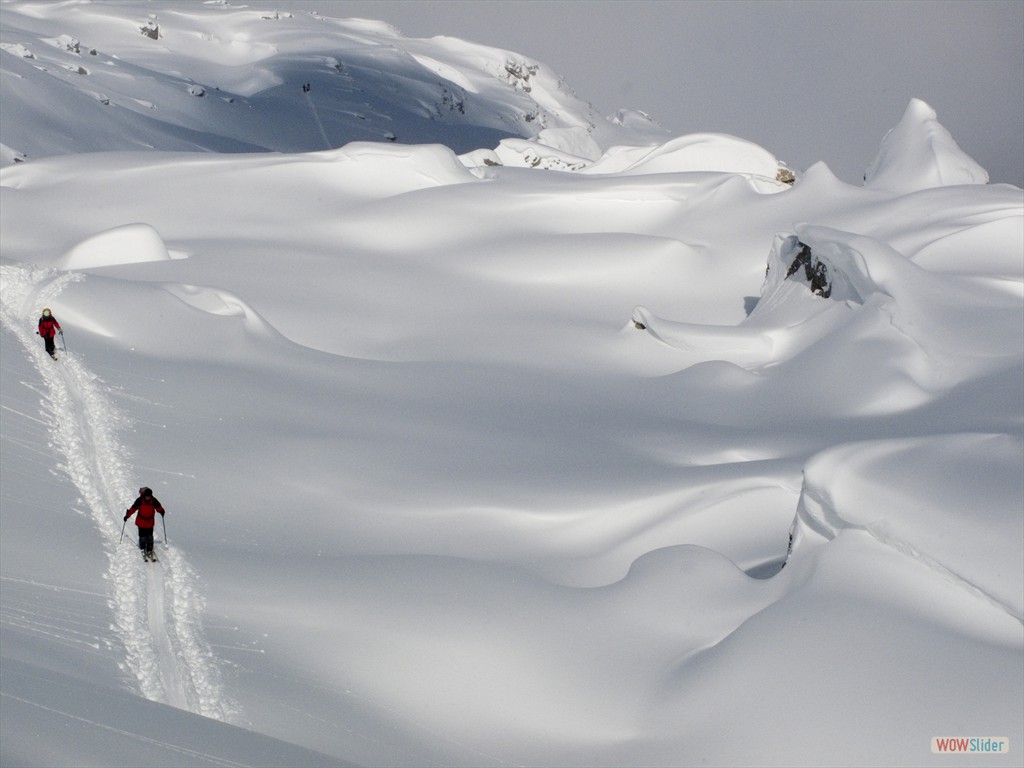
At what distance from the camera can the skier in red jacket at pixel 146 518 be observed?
36.2ft

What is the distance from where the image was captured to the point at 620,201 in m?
31.4

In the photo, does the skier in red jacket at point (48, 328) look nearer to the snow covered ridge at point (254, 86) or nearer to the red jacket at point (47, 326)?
the red jacket at point (47, 326)

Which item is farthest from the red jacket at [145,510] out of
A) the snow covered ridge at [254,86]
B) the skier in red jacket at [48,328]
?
the snow covered ridge at [254,86]

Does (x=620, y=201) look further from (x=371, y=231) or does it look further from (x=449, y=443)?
(x=449, y=443)

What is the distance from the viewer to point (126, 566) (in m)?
11.2

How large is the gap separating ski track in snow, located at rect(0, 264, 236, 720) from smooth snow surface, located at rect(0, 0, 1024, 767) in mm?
51

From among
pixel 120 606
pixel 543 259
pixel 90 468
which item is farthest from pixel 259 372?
pixel 543 259

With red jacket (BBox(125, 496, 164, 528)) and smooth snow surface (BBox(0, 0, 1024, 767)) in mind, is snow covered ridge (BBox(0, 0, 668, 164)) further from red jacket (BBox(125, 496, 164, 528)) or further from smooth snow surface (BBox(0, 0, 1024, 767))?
red jacket (BBox(125, 496, 164, 528))
